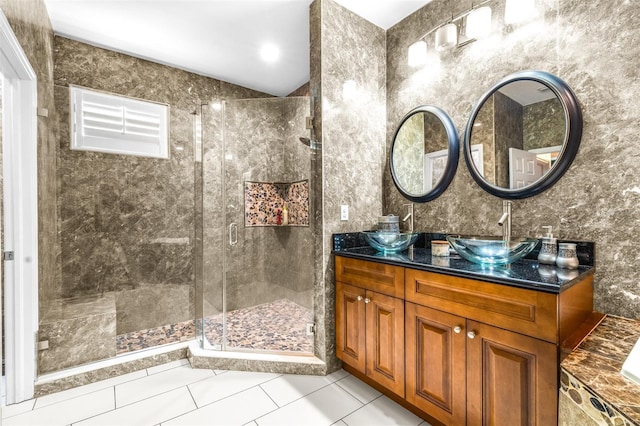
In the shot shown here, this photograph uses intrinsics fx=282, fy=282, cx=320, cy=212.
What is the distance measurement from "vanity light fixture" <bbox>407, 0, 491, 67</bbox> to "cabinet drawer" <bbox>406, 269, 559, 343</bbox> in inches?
60.7

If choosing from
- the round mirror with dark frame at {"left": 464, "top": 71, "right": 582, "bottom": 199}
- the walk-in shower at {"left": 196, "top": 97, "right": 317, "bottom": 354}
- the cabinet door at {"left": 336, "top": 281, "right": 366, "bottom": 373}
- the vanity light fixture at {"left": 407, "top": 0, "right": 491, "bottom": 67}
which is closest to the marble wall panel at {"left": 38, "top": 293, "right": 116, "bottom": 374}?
the walk-in shower at {"left": 196, "top": 97, "right": 317, "bottom": 354}

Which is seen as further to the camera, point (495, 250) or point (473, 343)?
point (495, 250)

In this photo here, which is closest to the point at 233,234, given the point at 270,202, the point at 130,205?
the point at 270,202

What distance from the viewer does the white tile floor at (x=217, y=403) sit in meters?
1.62

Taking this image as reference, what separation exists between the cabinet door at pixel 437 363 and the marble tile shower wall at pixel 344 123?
0.72 metres

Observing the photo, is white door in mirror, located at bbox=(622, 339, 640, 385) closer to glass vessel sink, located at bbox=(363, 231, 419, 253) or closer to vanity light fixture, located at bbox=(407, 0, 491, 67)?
glass vessel sink, located at bbox=(363, 231, 419, 253)

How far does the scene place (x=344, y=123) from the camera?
7.24 feet

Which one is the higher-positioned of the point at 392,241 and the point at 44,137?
the point at 44,137

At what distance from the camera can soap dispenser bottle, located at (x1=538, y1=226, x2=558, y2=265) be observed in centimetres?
146

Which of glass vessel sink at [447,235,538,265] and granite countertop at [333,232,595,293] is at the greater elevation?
glass vessel sink at [447,235,538,265]

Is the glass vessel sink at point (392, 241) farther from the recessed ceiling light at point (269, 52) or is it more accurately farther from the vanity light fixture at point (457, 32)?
the recessed ceiling light at point (269, 52)

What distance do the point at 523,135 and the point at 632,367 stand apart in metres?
1.24

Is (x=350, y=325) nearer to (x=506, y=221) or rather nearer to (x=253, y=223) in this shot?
(x=506, y=221)

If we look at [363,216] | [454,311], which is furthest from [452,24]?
[454,311]
